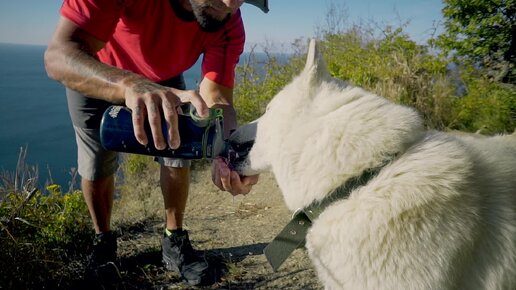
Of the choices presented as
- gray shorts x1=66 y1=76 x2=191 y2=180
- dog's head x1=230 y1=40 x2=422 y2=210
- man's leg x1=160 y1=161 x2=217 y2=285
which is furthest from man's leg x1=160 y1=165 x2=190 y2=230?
dog's head x1=230 y1=40 x2=422 y2=210

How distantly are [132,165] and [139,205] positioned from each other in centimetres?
126

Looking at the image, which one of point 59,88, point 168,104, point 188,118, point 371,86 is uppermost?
point 168,104

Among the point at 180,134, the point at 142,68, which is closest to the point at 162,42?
the point at 142,68

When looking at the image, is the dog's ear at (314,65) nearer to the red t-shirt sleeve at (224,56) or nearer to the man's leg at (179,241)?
the red t-shirt sleeve at (224,56)

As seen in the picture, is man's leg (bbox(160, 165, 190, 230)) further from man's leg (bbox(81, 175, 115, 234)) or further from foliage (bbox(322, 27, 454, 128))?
foliage (bbox(322, 27, 454, 128))

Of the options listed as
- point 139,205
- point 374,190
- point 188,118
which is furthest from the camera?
point 139,205

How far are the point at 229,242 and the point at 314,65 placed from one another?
2065 mm

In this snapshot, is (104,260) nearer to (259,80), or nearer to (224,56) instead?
(224,56)

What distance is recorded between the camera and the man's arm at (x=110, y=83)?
5.06ft

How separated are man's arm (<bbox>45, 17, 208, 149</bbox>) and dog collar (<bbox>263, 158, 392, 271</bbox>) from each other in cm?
62

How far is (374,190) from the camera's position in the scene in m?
1.43

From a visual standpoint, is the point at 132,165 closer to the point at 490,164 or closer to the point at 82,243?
the point at 82,243

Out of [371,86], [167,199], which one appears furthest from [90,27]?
[371,86]

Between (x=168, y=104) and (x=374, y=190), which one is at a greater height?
(x=168, y=104)
